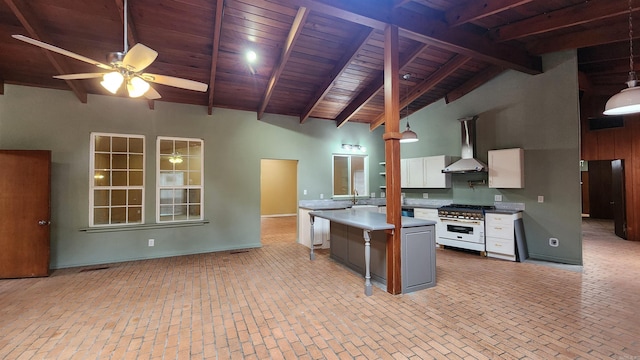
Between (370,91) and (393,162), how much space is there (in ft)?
8.48

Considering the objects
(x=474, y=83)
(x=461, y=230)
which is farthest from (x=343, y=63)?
(x=461, y=230)

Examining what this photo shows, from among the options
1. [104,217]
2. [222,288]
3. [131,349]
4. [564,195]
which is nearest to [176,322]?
[131,349]

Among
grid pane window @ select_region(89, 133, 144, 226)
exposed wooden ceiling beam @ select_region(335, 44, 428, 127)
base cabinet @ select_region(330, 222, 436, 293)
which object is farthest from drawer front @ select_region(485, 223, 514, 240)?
grid pane window @ select_region(89, 133, 144, 226)

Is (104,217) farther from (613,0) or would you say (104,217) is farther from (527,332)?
(613,0)

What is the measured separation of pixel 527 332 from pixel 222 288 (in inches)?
139

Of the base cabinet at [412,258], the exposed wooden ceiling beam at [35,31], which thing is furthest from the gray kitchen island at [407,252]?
the exposed wooden ceiling beam at [35,31]

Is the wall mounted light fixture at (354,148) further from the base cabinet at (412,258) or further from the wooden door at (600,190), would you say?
the wooden door at (600,190)

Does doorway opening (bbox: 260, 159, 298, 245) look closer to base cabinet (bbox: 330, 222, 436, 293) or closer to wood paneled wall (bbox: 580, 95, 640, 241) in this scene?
base cabinet (bbox: 330, 222, 436, 293)

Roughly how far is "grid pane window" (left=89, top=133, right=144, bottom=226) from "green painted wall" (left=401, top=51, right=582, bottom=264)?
22.5ft

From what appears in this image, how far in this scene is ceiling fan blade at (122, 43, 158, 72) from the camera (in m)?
2.37

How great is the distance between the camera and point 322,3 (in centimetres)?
301

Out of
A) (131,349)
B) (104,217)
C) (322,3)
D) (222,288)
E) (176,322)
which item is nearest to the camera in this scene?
(131,349)

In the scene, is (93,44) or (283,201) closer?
(93,44)

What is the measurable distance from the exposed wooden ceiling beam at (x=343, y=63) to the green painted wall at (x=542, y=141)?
3222mm
